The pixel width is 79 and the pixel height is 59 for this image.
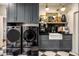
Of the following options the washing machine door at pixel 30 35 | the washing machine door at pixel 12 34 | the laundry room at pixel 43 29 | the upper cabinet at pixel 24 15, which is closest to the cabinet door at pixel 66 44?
the laundry room at pixel 43 29

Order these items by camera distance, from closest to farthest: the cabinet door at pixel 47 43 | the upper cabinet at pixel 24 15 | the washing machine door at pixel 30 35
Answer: the upper cabinet at pixel 24 15 → the washing machine door at pixel 30 35 → the cabinet door at pixel 47 43

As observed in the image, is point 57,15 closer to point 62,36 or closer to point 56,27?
point 56,27

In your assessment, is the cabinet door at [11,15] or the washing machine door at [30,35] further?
the washing machine door at [30,35]

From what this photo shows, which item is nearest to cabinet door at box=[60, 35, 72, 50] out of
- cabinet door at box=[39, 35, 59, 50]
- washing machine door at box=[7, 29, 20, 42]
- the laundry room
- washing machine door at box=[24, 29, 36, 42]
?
the laundry room

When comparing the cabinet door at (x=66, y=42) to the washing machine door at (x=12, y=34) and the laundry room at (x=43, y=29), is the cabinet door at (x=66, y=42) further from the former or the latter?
the washing machine door at (x=12, y=34)

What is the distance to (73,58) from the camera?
119cm

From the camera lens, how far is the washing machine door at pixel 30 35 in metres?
4.26

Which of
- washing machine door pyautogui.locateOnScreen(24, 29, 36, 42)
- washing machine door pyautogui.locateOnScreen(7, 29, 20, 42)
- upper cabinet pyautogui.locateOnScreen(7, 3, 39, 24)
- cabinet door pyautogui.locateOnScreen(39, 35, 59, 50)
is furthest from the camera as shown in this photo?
cabinet door pyautogui.locateOnScreen(39, 35, 59, 50)

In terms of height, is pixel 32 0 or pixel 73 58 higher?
pixel 32 0

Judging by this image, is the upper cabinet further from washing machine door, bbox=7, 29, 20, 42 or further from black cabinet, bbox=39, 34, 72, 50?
black cabinet, bbox=39, 34, 72, 50

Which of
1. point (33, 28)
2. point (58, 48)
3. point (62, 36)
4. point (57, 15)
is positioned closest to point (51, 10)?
point (57, 15)

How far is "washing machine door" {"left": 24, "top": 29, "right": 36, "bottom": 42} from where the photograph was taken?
4258mm

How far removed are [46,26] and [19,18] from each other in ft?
7.46

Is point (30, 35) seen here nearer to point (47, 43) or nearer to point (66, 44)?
point (47, 43)
